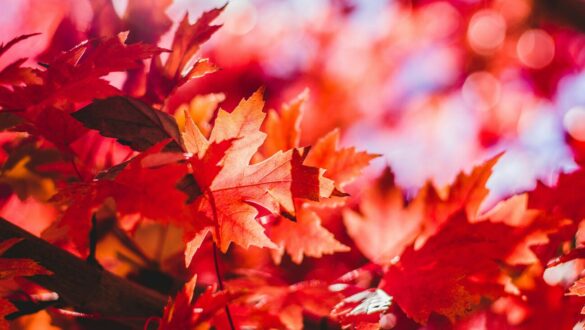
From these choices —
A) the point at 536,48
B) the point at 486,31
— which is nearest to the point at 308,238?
the point at 536,48

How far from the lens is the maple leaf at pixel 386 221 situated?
93 cm

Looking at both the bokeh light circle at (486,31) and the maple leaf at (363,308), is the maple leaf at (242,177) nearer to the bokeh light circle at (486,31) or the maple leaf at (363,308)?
the maple leaf at (363,308)

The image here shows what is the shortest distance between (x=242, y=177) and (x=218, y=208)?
0.05m

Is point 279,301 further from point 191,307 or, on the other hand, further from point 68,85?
point 68,85

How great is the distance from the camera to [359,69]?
2.86 metres

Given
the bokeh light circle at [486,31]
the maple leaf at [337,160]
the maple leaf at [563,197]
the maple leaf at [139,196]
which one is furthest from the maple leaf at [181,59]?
the bokeh light circle at [486,31]

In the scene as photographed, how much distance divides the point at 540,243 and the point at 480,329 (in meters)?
0.26

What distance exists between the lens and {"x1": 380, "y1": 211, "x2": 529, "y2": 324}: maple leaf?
2.26ft

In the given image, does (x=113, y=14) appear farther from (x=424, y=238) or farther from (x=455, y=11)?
(x=455, y=11)

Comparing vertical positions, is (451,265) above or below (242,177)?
below

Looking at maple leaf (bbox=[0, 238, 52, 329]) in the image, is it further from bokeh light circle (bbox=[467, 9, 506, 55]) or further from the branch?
bokeh light circle (bbox=[467, 9, 506, 55])

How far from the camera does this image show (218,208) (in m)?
0.63

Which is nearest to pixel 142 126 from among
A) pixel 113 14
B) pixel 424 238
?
pixel 113 14

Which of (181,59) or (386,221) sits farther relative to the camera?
(386,221)
